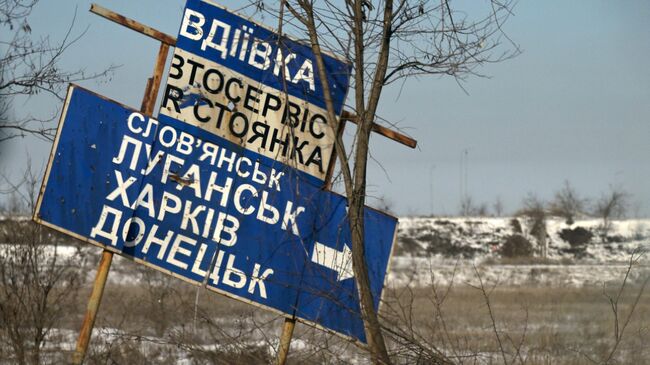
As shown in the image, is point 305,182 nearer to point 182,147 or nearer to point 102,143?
point 182,147

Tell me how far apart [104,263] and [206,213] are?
717mm

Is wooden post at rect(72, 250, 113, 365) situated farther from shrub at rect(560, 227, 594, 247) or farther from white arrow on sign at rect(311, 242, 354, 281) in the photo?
shrub at rect(560, 227, 594, 247)

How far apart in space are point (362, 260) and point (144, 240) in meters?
1.38

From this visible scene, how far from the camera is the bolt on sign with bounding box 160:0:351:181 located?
A: 17.6 feet

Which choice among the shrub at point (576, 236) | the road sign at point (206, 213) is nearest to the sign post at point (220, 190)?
the road sign at point (206, 213)

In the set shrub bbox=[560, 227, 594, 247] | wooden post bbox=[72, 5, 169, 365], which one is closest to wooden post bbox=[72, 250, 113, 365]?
wooden post bbox=[72, 5, 169, 365]

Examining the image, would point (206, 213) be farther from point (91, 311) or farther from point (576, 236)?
point (576, 236)

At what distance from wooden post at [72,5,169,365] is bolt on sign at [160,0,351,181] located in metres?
0.09

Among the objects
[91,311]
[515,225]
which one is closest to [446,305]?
[91,311]

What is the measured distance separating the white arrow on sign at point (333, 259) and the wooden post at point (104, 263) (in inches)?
52.3

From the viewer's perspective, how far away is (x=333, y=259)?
18.0 feet

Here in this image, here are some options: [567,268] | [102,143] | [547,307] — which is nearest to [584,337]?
[547,307]

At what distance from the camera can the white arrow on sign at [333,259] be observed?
547 centimetres

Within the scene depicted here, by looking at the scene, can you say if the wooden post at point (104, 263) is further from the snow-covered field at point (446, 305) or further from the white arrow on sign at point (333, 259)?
the white arrow on sign at point (333, 259)
